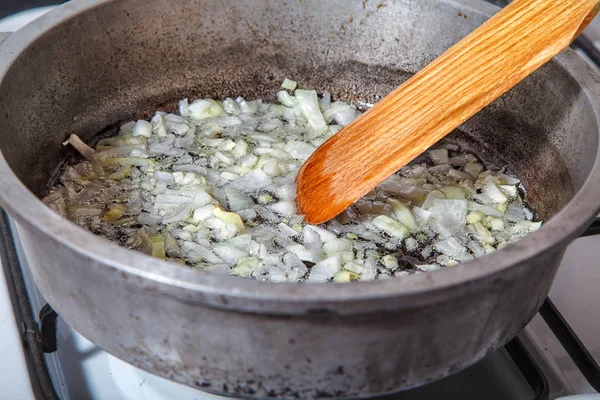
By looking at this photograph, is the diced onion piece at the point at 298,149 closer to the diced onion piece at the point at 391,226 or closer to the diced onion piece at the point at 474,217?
the diced onion piece at the point at 391,226

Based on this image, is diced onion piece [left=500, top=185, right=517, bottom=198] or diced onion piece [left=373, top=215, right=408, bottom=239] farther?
diced onion piece [left=500, top=185, right=517, bottom=198]

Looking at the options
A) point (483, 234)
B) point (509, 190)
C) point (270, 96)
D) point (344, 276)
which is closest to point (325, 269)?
point (344, 276)

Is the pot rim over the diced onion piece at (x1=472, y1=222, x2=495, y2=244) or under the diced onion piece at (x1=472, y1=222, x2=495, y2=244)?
over

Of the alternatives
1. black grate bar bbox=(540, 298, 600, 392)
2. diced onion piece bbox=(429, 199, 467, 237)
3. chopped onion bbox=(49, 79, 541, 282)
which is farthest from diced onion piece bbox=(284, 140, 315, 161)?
black grate bar bbox=(540, 298, 600, 392)

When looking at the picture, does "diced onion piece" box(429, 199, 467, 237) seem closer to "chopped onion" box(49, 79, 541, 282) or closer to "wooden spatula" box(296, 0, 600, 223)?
"chopped onion" box(49, 79, 541, 282)

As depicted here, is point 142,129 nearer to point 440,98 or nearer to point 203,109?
point 203,109

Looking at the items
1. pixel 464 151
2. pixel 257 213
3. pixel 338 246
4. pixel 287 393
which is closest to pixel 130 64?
pixel 257 213

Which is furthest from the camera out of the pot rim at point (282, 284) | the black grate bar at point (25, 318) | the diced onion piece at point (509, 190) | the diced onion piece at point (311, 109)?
the diced onion piece at point (311, 109)

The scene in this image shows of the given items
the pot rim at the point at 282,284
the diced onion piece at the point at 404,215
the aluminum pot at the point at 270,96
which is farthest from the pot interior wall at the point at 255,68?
the pot rim at the point at 282,284
